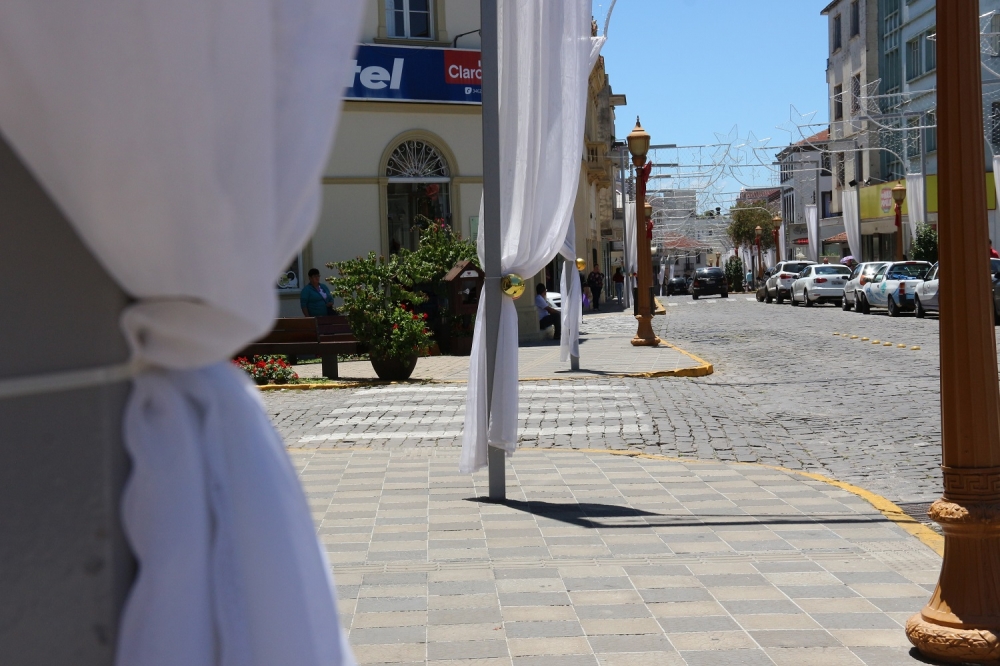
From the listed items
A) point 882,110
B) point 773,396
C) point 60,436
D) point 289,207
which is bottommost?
point 773,396

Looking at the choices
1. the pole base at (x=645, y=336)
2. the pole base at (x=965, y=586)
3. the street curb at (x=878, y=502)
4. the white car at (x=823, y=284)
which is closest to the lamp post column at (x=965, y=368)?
the pole base at (x=965, y=586)

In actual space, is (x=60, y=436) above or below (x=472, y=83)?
below

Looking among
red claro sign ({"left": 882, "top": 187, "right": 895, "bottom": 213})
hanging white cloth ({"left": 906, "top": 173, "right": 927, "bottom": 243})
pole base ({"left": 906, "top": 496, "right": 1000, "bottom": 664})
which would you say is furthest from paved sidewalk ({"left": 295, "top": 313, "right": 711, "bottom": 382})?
red claro sign ({"left": 882, "top": 187, "right": 895, "bottom": 213})

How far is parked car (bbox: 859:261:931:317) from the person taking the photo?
29766mm

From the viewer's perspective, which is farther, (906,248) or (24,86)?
(906,248)

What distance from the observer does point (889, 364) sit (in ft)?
51.9

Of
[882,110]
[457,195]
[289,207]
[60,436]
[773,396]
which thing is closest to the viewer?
[60,436]

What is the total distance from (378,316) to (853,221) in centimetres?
3997

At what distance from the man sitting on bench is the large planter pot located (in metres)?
8.10

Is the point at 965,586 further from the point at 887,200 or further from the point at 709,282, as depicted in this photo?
the point at 709,282

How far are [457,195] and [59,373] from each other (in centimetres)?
2211

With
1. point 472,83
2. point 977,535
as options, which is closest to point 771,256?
point 472,83

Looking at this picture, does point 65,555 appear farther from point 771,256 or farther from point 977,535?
point 771,256

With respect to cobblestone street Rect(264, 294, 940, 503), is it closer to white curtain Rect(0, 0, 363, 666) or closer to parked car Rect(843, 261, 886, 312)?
white curtain Rect(0, 0, 363, 666)
